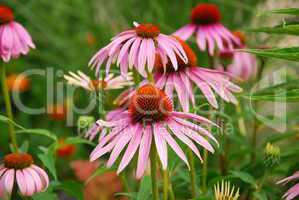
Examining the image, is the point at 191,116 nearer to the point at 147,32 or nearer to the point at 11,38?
the point at 147,32

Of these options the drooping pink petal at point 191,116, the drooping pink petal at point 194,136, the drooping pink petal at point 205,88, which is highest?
the drooping pink petal at point 205,88

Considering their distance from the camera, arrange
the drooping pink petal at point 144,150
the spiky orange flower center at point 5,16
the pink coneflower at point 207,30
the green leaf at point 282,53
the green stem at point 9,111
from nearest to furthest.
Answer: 1. the drooping pink petal at point 144,150
2. the green leaf at point 282,53
3. the green stem at point 9,111
4. the spiky orange flower center at point 5,16
5. the pink coneflower at point 207,30

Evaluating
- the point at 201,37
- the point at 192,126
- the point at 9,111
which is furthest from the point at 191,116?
the point at 201,37

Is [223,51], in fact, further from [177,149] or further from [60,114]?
[60,114]

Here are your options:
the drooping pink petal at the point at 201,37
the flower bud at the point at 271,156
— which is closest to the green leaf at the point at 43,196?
the flower bud at the point at 271,156

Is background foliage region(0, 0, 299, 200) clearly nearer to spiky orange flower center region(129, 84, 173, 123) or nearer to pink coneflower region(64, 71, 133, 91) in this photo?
pink coneflower region(64, 71, 133, 91)

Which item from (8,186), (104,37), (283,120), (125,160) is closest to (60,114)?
(104,37)

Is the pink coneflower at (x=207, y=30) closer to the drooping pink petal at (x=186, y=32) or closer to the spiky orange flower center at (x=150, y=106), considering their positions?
the drooping pink petal at (x=186, y=32)

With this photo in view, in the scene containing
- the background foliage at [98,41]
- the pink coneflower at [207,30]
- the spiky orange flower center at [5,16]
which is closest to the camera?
the spiky orange flower center at [5,16]
